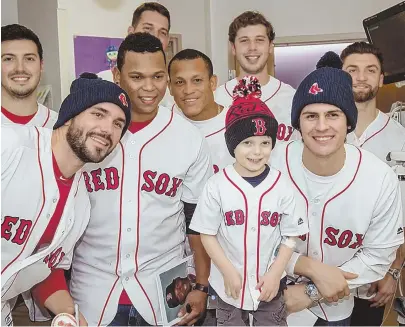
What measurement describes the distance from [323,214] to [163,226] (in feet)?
2.00

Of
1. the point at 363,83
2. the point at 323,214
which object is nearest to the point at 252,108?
the point at 323,214

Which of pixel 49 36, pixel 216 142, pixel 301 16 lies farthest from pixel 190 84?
pixel 301 16

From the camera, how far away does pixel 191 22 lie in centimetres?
563

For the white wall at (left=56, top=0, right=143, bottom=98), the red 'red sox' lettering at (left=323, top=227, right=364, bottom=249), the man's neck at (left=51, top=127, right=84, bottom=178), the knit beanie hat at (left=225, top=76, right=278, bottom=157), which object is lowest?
the red 'red sox' lettering at (left=323, top=227, right=364, bottom=249)

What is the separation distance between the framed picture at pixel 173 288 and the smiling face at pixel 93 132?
553 millimetres

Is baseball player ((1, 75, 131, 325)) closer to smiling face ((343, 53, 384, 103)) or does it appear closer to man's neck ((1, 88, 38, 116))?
man's neck ((1, 88, 38, 116))

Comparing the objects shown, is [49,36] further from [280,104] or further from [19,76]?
[280,104]

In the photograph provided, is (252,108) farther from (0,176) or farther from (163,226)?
(0,176)

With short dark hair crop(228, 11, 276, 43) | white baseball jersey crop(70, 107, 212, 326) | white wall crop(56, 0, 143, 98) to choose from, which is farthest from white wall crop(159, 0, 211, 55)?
white baseball jersey crop(70, 107, 212, 326)

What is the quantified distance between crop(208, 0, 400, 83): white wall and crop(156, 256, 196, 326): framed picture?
12.4 ft

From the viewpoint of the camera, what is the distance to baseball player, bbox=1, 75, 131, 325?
1.74 metres

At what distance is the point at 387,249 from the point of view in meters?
2.09

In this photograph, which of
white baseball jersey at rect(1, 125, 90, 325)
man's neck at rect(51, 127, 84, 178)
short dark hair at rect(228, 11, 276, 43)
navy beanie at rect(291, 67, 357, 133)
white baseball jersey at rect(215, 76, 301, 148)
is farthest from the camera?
short dark hair at rect(228, 11, 276, 43)

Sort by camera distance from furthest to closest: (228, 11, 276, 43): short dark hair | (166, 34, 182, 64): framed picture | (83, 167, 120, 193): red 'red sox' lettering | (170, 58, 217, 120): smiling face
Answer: (166, 34, 182, 64): framed picture → (228, 11, 276, 43): short dark hair → (170, 58, 217, 120): smiling face → (83, 167, 120, 193): red 'red sox' lettering
